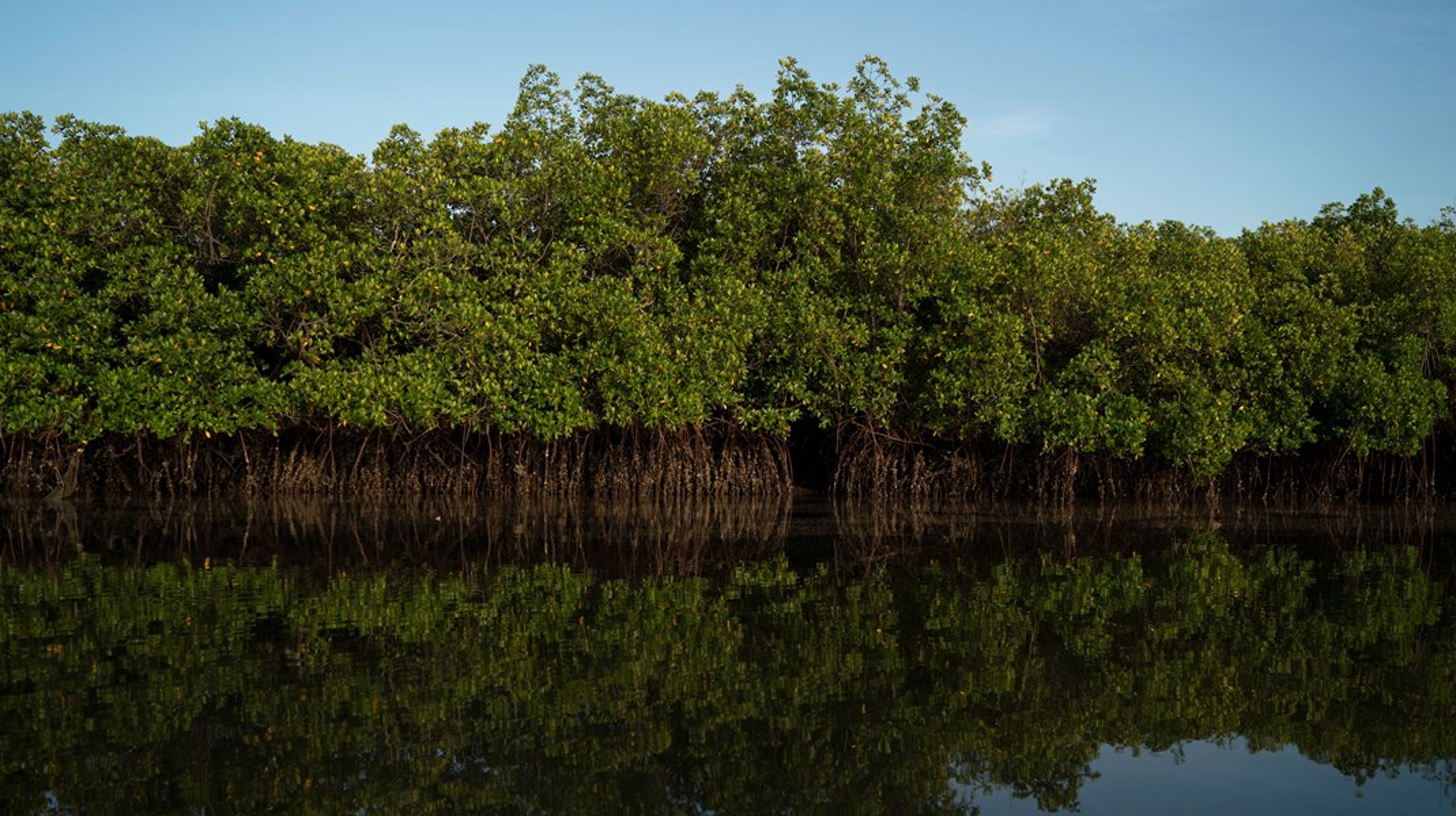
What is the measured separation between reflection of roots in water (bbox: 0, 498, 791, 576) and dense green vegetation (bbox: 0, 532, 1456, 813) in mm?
1280

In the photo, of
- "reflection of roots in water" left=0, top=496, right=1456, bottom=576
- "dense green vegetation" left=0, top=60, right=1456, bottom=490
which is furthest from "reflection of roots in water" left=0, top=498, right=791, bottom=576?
"dense green vegetation" left=0, top=60, right=1456, bottom=490

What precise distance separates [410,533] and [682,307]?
226 inches

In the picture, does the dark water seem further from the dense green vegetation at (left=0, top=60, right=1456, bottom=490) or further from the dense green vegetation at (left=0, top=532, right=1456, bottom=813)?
the dense green vegetation at (left=0, top=60, right=1456, bottom=490)

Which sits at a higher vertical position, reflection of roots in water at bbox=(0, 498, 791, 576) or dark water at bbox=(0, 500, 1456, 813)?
reflection of roots in water at bbox=(0, 498, 791, 576)

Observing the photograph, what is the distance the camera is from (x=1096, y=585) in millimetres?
11055

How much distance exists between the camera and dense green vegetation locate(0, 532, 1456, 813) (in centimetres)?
577

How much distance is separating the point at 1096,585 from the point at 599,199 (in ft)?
33.5

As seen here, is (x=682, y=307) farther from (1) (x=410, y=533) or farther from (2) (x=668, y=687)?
(2) (x=668, y=687)

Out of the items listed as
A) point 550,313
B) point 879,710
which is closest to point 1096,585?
point 879,710

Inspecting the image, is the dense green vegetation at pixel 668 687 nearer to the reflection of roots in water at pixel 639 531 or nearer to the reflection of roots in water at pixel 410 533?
the reflection of roots in water at pixel 410 533

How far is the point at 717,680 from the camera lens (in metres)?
7.51

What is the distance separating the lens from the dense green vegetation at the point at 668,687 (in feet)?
18.9

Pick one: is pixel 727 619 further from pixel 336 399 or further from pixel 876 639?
pixel 336 399

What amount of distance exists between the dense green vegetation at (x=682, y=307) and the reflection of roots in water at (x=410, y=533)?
1.28 meters
